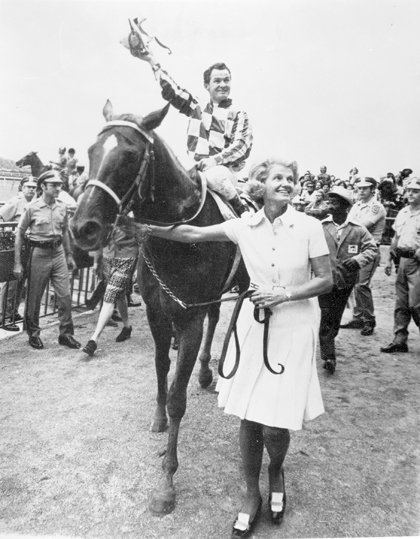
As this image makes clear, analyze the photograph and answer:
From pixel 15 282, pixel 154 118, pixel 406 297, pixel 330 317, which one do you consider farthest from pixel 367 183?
pixel 154 118

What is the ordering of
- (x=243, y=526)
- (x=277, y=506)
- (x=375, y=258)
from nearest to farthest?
1. (x=243, y=526)
2. (x=277, y=506)
3. (x=375, y=258)

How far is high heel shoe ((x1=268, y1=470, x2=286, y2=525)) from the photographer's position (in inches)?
103

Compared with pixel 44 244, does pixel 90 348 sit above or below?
below

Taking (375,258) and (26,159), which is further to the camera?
(26,159)

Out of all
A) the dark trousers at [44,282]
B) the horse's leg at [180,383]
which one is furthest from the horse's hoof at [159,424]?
the dark trousers at [44,282]

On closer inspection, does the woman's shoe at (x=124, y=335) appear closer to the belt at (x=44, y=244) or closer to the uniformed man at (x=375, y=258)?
the belt at (x=44, y=244)

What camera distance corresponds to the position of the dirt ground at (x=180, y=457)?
2635 mm

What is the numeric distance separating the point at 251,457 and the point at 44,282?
404 cm

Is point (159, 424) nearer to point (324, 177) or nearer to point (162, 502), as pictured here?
point (162, 502)

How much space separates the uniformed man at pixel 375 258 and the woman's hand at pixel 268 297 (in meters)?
4.88

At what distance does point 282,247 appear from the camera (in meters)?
2.40

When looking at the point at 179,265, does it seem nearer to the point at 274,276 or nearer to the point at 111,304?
the point at 274,276

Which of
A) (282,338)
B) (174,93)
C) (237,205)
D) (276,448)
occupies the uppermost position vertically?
(174,93)

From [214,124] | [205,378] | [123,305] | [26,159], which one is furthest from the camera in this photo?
[26,159]
